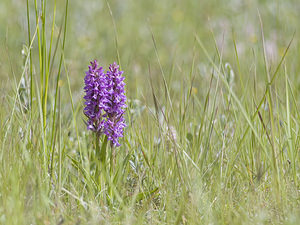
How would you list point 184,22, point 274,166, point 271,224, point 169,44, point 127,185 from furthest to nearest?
point 184,22, point 169,44, point 127,185, point 274,166, point 271,224

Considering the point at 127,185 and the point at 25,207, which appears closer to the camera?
the point at 25,207

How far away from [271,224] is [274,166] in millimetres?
240

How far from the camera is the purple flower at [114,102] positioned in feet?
6.60

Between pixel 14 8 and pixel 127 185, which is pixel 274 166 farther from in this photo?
pixel 14 8

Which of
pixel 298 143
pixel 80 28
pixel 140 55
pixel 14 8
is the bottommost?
pixel 298 143

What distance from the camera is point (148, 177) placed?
2.19 metres

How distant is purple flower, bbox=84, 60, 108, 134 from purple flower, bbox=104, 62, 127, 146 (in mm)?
22

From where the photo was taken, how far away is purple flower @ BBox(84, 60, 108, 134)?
1.99 metres

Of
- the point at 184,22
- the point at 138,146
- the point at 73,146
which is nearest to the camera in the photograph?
the point at 138,146

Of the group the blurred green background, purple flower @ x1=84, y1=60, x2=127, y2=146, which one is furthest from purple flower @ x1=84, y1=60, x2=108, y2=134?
the blurred green background

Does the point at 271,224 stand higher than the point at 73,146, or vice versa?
the point at 73,146

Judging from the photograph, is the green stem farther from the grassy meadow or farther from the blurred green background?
the blurred green background

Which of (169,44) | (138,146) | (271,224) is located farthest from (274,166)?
(169,44)

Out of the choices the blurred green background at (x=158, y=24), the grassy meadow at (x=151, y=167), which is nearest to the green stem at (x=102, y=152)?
the grassy meadow at (x=151, y=167)
